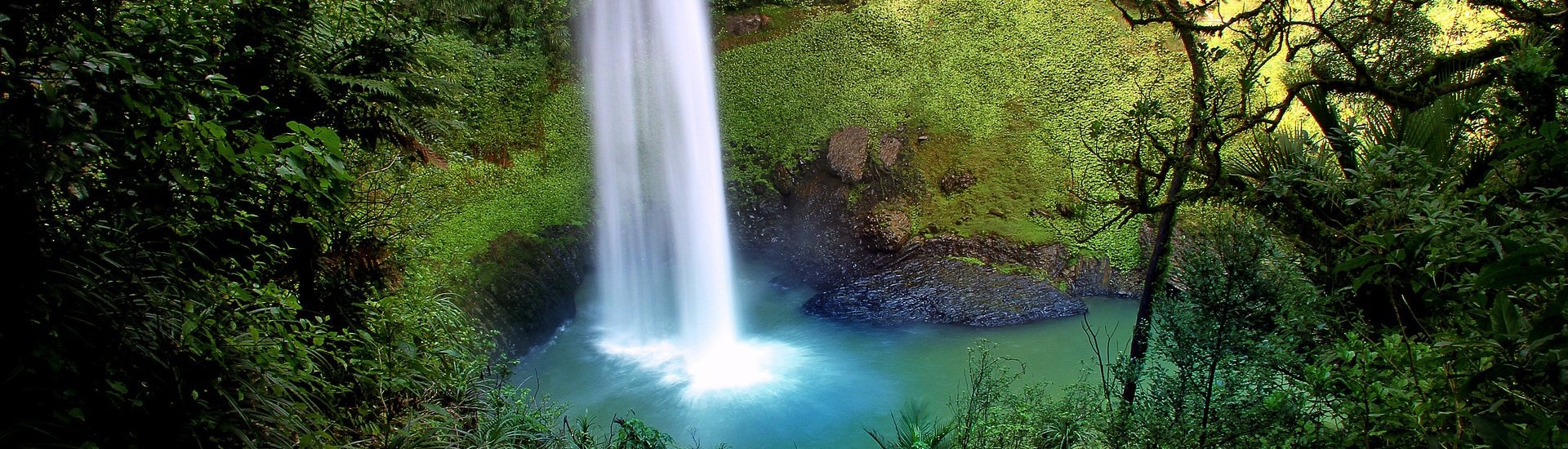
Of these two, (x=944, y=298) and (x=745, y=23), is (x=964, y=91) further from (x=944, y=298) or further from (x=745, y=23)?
(x=944, y=298)

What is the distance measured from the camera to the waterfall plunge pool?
6.69 meters

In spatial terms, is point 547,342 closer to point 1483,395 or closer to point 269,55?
point 269,55

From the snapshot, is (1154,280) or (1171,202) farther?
(1154,280)

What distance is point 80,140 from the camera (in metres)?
1.92

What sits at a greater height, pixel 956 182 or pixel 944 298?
pixel 956 182

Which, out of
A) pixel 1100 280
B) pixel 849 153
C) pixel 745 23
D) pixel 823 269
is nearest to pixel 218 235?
pixel 823 269

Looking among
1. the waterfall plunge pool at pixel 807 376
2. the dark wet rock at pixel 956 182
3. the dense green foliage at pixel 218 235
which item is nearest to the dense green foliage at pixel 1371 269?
the waterfall plunge pool at pixel 807 376

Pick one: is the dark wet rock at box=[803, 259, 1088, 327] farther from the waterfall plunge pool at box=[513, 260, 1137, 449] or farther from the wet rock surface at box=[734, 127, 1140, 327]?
the waterfall plunge pool at box=[513, 260, 1137, 449]

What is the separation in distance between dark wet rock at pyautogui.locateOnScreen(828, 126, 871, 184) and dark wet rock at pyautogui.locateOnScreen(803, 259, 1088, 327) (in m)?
1.76

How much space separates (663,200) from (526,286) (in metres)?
2.94

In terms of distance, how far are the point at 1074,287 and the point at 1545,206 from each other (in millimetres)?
7393

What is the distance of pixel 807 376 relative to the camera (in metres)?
7.61

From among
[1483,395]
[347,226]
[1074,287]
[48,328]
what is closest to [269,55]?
[347,226]

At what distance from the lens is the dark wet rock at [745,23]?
14008mm
